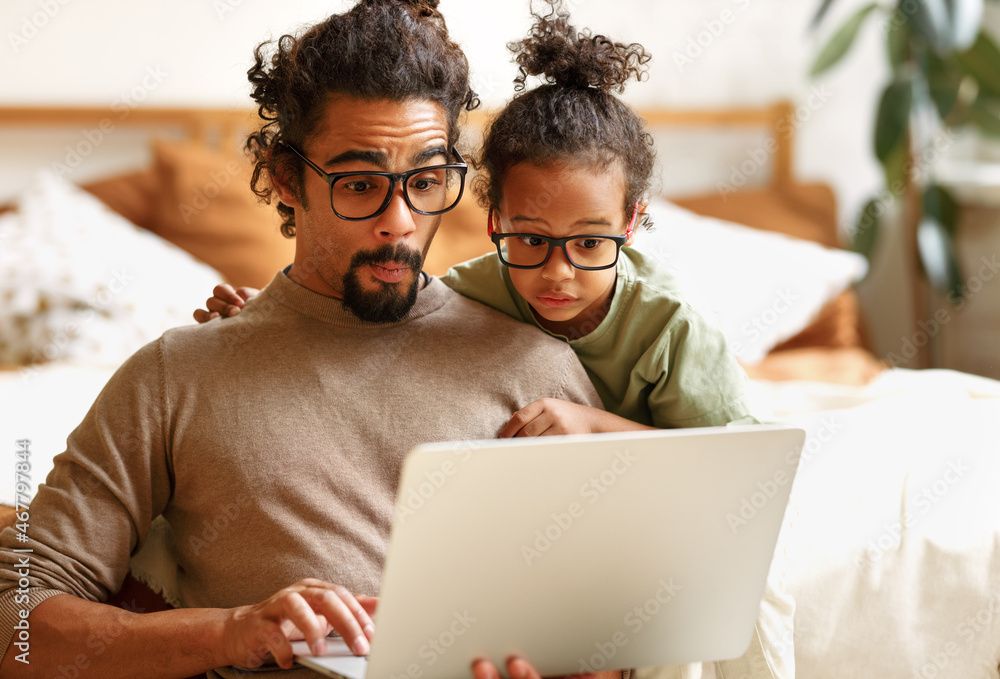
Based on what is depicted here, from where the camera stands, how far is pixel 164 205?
2412 millimetres

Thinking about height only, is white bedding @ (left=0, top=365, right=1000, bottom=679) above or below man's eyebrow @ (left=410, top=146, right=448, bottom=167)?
below

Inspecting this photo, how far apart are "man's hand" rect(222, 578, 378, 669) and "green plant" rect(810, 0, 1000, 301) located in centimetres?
230

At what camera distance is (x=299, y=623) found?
0.91m

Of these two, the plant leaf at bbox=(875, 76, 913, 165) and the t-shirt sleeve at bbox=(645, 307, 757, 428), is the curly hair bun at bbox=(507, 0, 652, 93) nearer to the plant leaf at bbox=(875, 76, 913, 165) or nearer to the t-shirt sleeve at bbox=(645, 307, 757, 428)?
the t-shirt sleeve at bbox=(645, 307, 757, 428)

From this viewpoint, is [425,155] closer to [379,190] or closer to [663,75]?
[379,190]

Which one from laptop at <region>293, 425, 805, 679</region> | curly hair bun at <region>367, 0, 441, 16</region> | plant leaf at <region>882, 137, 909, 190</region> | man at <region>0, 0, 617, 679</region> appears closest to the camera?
laptop at <region>293, 425, 805, 679</region>

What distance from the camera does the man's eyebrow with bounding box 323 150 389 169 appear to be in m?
1.14

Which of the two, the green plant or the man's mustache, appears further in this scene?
the green plant

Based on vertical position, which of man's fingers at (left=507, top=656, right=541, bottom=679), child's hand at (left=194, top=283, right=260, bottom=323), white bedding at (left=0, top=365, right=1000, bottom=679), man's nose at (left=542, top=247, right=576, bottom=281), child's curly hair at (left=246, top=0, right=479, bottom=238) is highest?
child's curly hair at (left=246, top=0, right=479, bottom=238)

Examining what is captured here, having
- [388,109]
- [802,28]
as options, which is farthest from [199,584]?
[802,28]

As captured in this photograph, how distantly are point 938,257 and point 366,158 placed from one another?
2.12 meters

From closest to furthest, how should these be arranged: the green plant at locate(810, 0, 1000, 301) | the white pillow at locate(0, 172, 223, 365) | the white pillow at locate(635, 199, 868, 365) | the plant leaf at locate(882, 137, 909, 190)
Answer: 1. the white pillow at locate(0, 172, 223, 365)
2. the white pillow at locate(635, 199, 868, 365)
3. the green plant at locate(810, 0, 1000, 301)
4. the plant leaf at locate(882, 137, 909, 190)

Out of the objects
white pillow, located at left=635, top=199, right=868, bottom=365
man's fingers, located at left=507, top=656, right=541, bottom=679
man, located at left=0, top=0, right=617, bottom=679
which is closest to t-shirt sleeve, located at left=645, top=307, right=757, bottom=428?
man, located at left=0, top=0, right=617, bottom=679

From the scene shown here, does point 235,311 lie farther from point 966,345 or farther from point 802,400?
point 966,345
